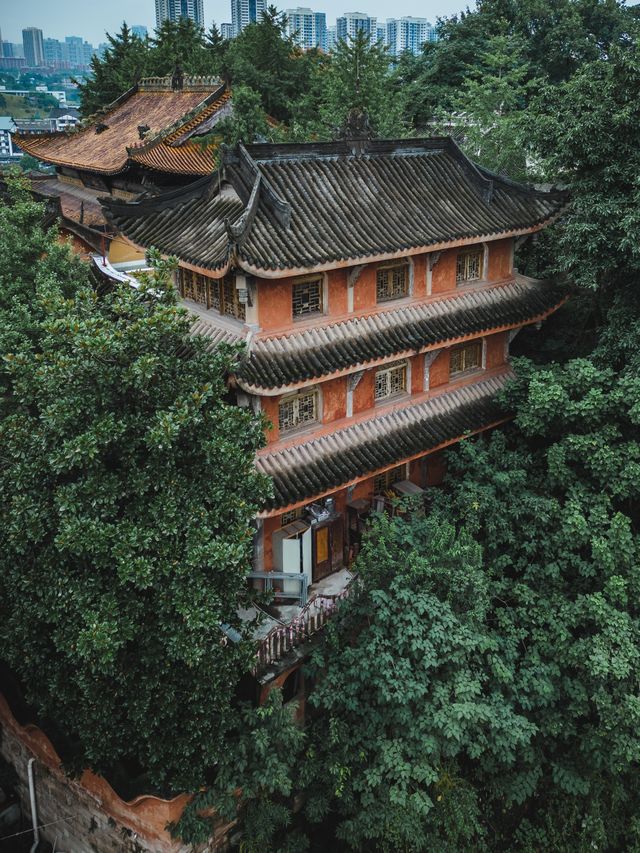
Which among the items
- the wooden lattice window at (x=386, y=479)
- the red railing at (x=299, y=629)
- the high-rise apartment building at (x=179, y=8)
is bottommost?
A: the red railing at (x=299, y=629)

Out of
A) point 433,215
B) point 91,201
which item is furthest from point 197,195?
point 91,201

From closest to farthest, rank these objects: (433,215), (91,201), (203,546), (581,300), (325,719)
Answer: (203,546) → (325,719) → (433,215) → (581,300) → (91,201)

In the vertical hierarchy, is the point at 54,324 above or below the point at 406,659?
above

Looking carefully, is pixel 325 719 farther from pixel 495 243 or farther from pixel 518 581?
pixel 495 243

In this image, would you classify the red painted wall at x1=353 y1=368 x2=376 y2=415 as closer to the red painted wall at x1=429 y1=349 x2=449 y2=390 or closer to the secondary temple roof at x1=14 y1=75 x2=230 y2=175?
the red painted wall at x1=429 y1=349 x2=449 y2=390

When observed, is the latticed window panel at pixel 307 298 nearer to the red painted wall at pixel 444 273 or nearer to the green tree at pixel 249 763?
the red painted wall at pixel 444 273

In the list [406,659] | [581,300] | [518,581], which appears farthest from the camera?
[581,300]

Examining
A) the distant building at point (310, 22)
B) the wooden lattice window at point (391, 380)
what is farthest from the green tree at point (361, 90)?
the distant building at point (310, 22)
